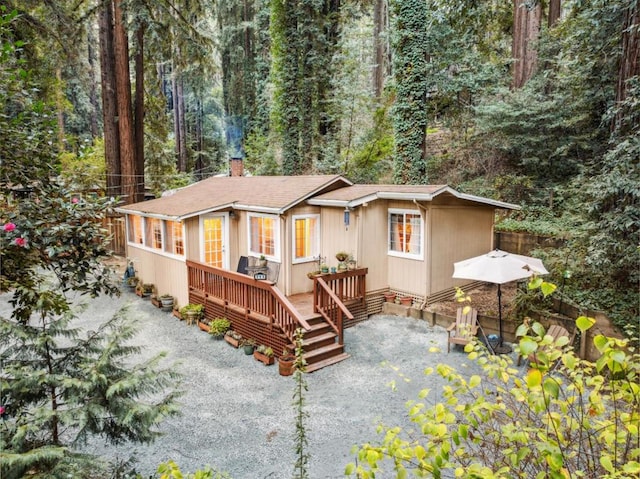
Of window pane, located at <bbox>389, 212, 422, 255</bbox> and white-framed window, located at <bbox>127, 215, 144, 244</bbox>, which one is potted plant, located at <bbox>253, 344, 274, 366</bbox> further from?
white-framed window, located at <bbox>127, 215, 144, 244</bbox>

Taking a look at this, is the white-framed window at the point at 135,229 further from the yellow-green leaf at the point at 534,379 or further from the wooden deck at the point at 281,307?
the yellow-green leaf at the point at 534,379

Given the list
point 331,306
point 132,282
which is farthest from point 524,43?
point 132,282

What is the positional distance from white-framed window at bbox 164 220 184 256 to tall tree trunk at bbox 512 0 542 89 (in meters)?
13.4

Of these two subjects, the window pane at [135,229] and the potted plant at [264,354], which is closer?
the potted plant at [264,354]

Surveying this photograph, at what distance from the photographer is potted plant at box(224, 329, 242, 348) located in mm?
8039

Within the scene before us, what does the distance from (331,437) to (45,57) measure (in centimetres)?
1461

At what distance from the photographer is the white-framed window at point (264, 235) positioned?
9.60 meters

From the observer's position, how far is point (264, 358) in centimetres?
727

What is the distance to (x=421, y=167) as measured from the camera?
43.3 feet

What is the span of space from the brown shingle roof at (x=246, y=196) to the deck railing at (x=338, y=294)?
1.98m

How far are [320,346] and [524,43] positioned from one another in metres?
14.4

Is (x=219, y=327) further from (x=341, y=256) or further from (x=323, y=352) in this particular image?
(x=341, y=256)

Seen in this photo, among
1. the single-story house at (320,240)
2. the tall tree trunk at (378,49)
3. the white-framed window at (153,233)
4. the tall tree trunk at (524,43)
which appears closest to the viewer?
the single-story house at (320,240)

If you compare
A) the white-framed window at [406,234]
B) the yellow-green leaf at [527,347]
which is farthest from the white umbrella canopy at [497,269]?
the yellow-green leaf at [527,347]
